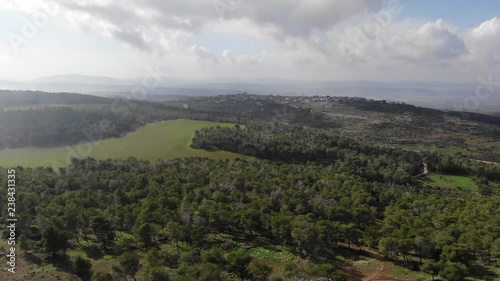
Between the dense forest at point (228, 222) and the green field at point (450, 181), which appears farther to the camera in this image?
the green field at point (450, 181)

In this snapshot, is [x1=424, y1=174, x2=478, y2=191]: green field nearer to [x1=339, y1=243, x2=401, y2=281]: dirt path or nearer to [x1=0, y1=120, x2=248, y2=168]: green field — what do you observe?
[x1=0, y1=120, x2=248, y2=168]: green field

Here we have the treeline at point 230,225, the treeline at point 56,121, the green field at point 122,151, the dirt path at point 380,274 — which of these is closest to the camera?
the treeline at point 230,225

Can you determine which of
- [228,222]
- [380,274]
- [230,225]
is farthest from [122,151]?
[380,274]

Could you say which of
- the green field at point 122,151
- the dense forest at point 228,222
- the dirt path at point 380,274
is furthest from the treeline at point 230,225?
the green field at point 122,151

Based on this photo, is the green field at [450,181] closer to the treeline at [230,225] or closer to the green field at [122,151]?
the treeline at [230,225]

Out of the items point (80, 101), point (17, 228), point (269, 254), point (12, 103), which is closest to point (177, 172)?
point (17, 228)

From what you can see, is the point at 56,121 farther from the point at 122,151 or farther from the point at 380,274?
the point at 380,274
